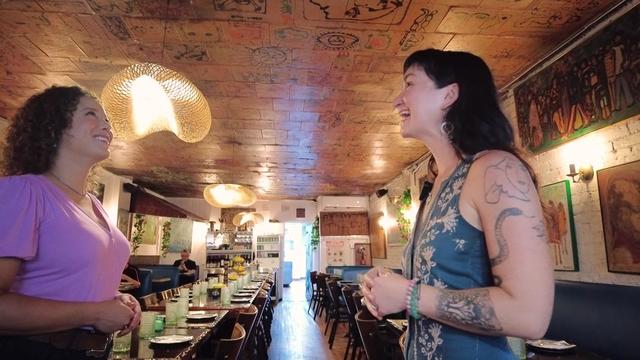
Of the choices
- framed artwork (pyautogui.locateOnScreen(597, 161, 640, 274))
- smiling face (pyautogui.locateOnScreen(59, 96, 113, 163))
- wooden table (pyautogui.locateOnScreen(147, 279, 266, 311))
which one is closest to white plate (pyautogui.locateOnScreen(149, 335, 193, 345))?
smiling face (pyautogui.locateOnScreen(59, 96, 113, 163))

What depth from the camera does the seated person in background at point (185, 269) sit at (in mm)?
10039

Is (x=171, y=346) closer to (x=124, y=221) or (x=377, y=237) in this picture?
(x=124, y=221)

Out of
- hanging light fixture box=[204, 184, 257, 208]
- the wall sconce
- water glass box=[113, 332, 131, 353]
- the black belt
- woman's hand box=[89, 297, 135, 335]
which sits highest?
hanging light fixture box=[204, 184, 257, 208]

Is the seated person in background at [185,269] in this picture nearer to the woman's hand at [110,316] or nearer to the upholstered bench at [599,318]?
the upholstered bench at [599,318]

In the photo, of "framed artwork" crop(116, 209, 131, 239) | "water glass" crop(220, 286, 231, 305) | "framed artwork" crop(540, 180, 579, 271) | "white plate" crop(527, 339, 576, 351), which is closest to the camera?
"white plate" crop(527, 339, 576, 351)

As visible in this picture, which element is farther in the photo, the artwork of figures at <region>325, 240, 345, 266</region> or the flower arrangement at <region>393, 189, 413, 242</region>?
the artwork of figures at <region>325, 240, 345, 266</region>

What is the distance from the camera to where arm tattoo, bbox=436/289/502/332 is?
828 millimetres

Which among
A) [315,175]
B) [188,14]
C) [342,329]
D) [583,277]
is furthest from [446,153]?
[315,175]

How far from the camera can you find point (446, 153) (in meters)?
1.17

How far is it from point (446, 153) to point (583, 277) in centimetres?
310

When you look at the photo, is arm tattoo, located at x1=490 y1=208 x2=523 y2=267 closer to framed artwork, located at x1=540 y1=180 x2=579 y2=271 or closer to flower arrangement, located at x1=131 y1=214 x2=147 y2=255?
framed artwork, located at x1=540 y1=180 x2=579 y2=271

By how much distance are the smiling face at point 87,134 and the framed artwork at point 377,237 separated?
913cm

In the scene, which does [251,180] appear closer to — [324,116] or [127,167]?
[127,167]

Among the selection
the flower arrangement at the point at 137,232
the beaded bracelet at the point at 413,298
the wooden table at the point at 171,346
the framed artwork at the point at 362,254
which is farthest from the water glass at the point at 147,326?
the framed artwork at the point at 362,254
